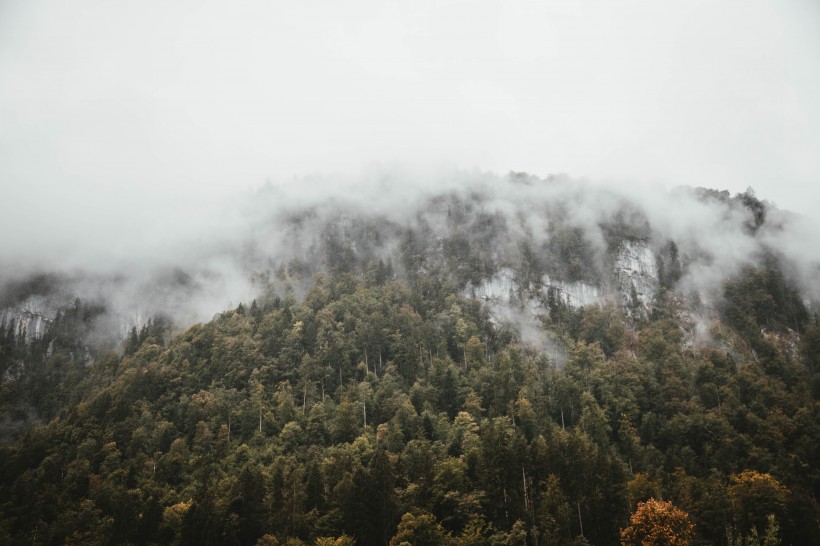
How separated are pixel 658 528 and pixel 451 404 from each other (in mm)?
59433

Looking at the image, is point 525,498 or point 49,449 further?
point 49,449

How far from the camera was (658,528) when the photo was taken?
60.5 m

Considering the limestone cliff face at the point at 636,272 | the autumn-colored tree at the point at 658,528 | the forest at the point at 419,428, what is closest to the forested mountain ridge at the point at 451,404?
the forest at the point at 419,428

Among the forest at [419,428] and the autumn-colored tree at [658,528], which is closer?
the autumn-colored tree at [658,528]

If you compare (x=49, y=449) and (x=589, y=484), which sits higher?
(x=49, y=449)

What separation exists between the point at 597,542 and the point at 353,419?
49.5 meters

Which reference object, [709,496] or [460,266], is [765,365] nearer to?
[709,496]

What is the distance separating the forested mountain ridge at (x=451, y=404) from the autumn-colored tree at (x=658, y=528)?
8.16m

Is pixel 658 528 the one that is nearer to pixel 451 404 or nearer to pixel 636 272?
pixel 451 404

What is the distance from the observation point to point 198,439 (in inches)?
4099

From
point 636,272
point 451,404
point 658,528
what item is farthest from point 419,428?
point 636,272

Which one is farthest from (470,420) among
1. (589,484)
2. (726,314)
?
(726,314)

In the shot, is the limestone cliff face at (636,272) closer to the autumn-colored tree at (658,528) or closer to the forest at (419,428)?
A: the forest at (419,428)

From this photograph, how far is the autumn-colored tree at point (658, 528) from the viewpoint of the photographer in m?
60.1
